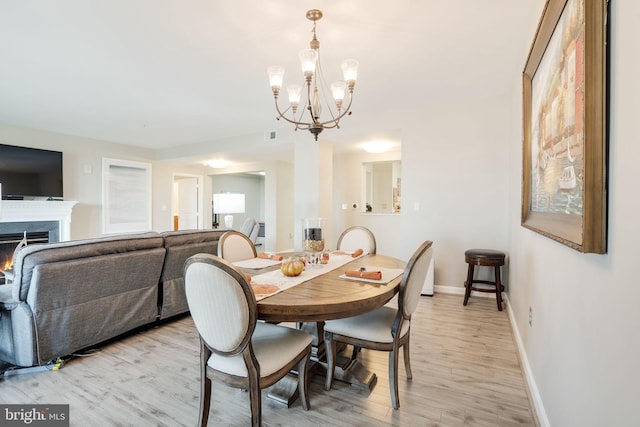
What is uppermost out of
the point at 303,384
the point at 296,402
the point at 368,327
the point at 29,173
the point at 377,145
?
the point at 377,145

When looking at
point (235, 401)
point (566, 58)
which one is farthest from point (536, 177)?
point (235, 401)

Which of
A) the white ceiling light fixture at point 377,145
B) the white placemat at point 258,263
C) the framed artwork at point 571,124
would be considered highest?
the white ceiling light fixture at point 377,145

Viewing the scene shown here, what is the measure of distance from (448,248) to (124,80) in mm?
4232

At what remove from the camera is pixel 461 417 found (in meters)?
1.65

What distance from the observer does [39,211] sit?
16.7ft

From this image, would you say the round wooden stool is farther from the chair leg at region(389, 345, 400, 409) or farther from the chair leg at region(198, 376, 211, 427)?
the chair leg at region(198, 376, 211, 427)

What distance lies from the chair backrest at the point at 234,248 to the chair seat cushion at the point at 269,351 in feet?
2.80

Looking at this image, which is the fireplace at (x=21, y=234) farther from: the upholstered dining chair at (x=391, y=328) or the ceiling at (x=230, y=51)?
the upholstered dining chair at (x=391, y=328)

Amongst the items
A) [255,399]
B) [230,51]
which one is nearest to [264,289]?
[255,399]

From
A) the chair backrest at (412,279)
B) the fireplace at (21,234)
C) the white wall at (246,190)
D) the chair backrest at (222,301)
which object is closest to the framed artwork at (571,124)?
the chair backrest at (412,279)

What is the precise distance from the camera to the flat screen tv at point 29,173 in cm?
489

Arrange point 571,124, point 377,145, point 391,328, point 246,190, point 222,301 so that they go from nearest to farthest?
1. point 571,124
2. point 222,301
3. point 391,328
4. point 377,145
5. point 246,190

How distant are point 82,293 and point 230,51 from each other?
2.24m

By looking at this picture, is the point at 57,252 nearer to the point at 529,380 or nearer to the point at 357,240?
the point at 357,240
